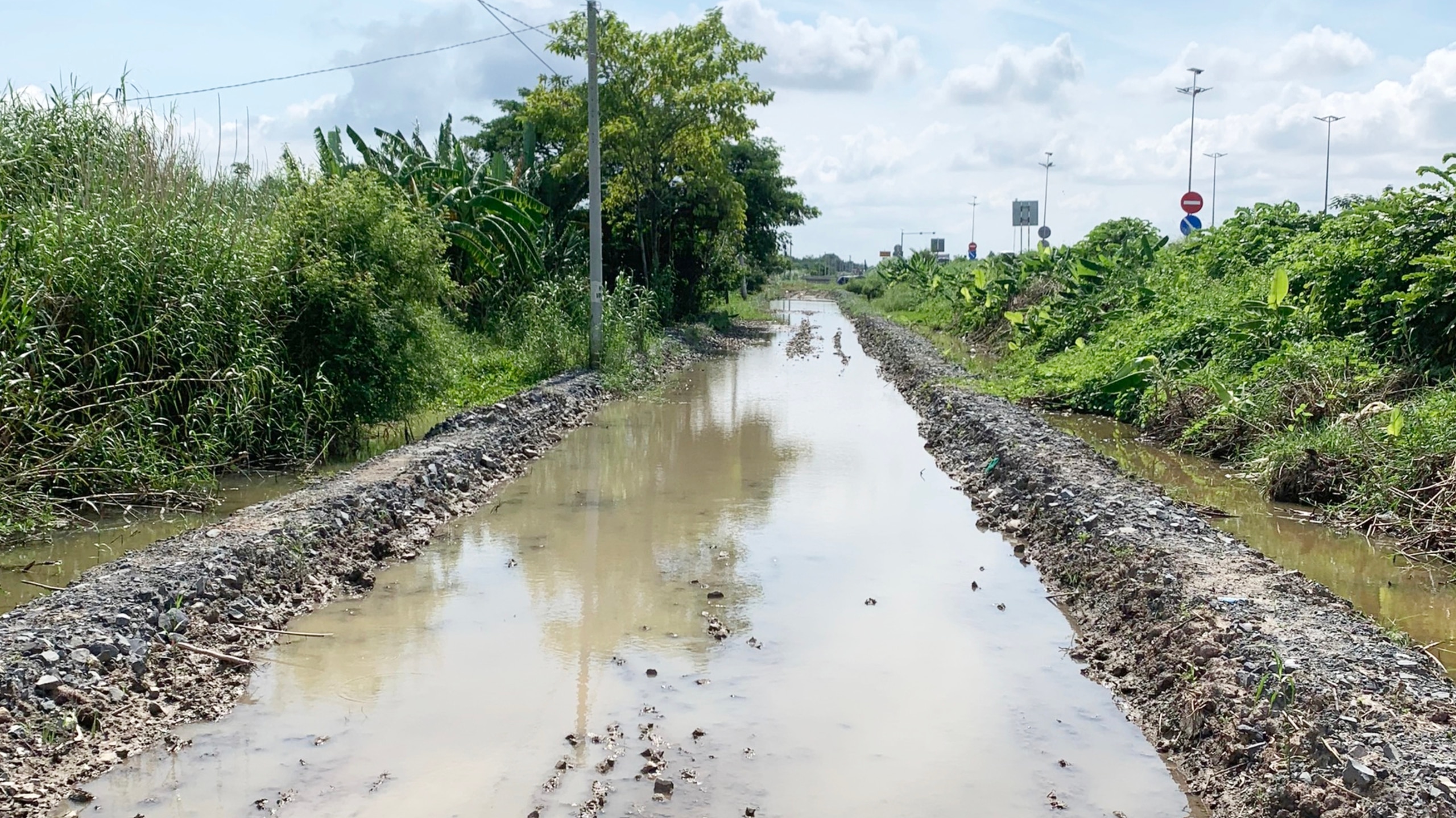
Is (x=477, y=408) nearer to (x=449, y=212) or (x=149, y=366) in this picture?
(x=149, y=366)

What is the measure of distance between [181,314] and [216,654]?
14.9 feet

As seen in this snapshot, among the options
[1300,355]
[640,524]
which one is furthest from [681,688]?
[1300,355]

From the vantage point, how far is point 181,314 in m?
9.82

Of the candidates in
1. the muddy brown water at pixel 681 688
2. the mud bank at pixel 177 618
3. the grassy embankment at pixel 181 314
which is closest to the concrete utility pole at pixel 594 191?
the grassy embankment at pixel 181 314

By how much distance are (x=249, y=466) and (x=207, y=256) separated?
6.51ft

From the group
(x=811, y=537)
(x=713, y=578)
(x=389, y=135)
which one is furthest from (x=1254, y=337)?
(x=389, y=135)

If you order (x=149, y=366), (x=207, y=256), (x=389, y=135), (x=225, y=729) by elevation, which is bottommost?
(x=225, y=729)

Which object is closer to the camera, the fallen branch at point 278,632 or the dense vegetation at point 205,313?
the fallen branch at point 278,632

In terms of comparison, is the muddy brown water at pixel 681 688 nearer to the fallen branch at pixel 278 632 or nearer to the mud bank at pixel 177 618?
the fallen branch at pixel 278 632

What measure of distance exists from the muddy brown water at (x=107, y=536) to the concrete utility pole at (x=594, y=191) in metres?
8.65

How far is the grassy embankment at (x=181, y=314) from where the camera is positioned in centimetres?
877

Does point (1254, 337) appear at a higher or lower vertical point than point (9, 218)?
lower

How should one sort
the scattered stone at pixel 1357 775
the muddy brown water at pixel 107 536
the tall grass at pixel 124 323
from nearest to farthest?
the scattered stone at pixel 1357 775
the muddy brown water at pixel 107 536
the tall grass at pixel 124 323

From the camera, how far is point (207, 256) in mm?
10336
